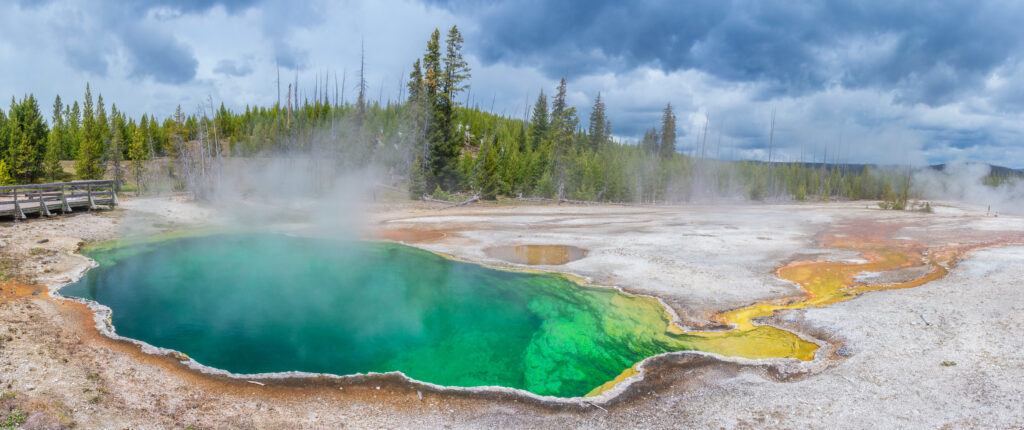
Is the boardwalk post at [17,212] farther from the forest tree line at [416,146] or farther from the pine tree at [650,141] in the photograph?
the pine tree at [650,141]

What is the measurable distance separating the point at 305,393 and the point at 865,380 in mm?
10431

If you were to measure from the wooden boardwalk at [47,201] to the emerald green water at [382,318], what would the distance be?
20.1 feet

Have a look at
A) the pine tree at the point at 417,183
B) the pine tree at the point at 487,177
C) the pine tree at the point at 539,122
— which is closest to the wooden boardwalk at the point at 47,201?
the pine tree at the point at 417,183

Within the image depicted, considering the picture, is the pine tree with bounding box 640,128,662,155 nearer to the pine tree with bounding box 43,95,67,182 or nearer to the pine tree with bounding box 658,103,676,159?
the pine tree with bounding box 658,103,676,159

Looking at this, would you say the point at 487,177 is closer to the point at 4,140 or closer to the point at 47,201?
the point at 47,201

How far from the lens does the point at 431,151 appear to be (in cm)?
5147

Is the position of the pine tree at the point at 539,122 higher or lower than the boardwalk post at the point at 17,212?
higher

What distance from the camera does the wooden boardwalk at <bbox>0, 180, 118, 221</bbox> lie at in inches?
957

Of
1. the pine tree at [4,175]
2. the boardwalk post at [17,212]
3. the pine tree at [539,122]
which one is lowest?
the boardwalk post at [17,212]

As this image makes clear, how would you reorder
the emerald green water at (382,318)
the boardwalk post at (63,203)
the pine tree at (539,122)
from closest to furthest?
the emerald green water at (382,318), the boardwalk post at (63,203), the pine tree at (539,122)

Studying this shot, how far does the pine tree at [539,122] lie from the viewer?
79.3 meters

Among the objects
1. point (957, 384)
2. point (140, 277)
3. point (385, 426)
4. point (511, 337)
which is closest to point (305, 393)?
point (385, 426)

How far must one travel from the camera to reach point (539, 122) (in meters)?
80.1

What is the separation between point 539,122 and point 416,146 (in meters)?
33.1
